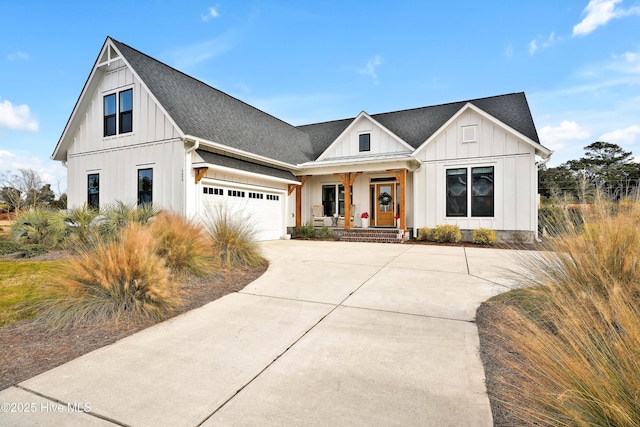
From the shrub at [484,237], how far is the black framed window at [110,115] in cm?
1526

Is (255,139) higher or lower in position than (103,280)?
higher

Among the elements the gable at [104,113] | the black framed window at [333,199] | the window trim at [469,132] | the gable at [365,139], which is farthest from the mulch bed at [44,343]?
the gable at [365,139]

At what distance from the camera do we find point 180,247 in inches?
223

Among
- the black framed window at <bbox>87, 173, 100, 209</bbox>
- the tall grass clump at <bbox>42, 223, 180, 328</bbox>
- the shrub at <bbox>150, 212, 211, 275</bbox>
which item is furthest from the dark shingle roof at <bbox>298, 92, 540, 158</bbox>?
the tall grass clump at <bbox>42, 223, 180, 328</bbox>

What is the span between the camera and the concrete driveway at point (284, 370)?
2.09m

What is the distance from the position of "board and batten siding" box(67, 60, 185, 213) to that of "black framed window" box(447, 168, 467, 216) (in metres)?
11.0

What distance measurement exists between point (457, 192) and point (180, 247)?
1190 cm

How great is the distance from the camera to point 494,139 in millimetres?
12922

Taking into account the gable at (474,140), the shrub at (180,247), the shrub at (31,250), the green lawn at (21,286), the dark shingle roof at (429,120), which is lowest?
the green lawn at (21,286)

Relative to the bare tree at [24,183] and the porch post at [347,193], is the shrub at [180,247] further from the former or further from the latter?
the bare tree at [24,183]

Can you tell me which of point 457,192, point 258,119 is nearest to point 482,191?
point 457,192

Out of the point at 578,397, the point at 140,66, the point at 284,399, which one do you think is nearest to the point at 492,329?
the point at 578,397

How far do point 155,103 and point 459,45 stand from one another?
1232 cm

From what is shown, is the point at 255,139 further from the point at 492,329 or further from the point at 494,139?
the point at 492,329
